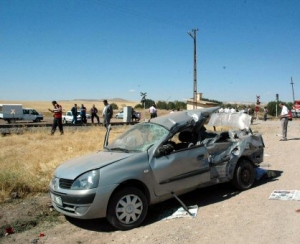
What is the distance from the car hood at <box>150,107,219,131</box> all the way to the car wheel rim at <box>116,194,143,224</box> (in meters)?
1.45

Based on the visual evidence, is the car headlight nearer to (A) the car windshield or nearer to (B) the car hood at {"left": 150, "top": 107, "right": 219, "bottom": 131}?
(A) the car windshield

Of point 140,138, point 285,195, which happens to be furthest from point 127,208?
point 285,195

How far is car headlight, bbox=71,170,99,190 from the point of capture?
16.6 ft

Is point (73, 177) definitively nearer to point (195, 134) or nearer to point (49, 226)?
point (49, 226)

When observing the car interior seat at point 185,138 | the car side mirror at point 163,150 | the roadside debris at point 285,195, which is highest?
the car interior seat at point 185,138

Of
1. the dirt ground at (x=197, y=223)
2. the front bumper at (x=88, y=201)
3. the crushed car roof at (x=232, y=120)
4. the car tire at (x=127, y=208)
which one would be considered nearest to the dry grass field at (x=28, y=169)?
the dirt ground at (x=197, y=223)

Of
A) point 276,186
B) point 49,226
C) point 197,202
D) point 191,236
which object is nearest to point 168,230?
point 191,236

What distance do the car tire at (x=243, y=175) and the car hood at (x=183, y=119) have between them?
1.21 m

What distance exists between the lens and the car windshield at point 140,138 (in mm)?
5984

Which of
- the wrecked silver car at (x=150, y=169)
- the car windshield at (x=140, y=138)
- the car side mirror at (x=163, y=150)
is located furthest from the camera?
the car windshield at (x=140, y=138)

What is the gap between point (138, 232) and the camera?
16.9 ft

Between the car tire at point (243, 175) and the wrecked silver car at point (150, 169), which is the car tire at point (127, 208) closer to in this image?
the wrecked silver car at point (150, 169)

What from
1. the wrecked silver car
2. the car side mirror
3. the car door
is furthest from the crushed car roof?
the car side mirror

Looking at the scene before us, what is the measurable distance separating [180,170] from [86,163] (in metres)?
1.54
